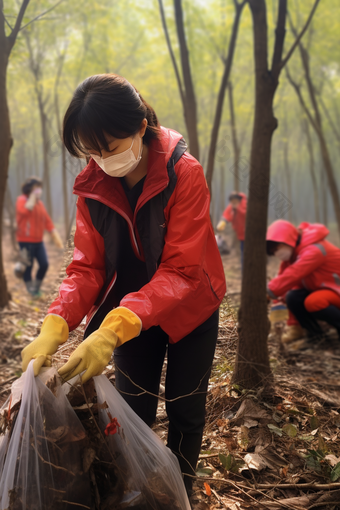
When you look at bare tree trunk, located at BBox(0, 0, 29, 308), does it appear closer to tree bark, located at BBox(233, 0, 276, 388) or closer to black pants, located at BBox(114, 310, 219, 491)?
tree bark, located at BBox(233, 0, 276, 388)

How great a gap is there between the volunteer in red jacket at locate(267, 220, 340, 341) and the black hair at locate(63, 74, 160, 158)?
2.77m

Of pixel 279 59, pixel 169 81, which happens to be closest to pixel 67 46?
pixel 169 81

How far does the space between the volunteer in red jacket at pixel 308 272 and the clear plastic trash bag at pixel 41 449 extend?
9.90ft

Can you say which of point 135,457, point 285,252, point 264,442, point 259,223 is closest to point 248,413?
point 264,442

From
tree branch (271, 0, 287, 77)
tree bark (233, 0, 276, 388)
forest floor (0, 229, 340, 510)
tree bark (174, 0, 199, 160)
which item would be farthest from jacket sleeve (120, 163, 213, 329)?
tree bark (174, 0, 199, 160)

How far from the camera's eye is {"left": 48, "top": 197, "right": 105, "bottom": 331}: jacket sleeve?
5.15 ft

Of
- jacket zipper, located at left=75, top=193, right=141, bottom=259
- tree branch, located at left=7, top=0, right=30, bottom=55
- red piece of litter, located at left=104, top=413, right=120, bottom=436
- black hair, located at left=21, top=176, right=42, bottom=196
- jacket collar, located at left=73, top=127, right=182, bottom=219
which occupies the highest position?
tree branch, located at left=7, top=0, right=30, bottom=55

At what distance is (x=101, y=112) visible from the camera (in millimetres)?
1336

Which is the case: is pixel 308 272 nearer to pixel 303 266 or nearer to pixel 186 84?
pixel 303 266

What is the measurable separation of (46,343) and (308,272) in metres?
3.08

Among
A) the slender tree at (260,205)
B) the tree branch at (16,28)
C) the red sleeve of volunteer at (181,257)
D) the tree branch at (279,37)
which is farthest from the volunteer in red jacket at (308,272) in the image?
the tree branch at (16,28)

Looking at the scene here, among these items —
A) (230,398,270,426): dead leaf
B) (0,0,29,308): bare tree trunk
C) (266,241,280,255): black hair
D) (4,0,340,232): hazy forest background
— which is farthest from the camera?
(4,0,340,232): hazy forest background

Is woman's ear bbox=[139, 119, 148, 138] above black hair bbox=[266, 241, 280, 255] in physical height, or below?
above

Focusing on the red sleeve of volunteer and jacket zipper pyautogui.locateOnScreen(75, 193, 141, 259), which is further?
jacket zipper pyautogui.locateOnScreen(75, 193, 141, 259)
